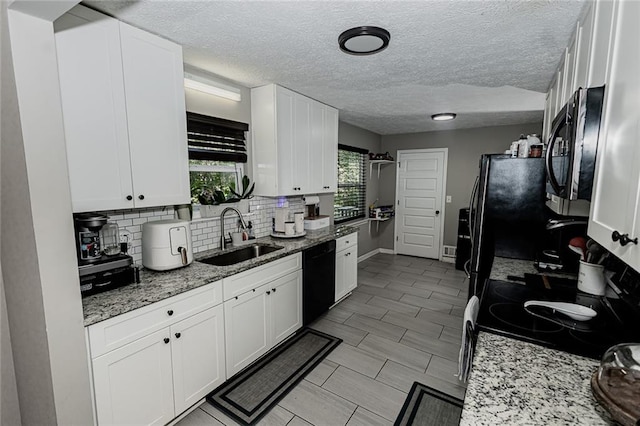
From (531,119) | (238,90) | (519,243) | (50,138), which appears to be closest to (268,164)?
(238,90)

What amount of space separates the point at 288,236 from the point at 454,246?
3635mm

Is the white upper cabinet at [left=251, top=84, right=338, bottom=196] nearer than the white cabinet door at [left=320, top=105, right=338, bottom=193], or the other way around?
the white upper cabinet at [left=251, top=84, right=338, bottom=196]

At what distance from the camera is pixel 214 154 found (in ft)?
8.60

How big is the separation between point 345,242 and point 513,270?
1834 mm

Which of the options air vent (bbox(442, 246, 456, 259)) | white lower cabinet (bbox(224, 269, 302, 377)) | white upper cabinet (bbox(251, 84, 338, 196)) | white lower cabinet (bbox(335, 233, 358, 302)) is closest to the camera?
white lower cabinet (bbox(224, 269, 302, 377))

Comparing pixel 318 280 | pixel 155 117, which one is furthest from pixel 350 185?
pixel 155 117

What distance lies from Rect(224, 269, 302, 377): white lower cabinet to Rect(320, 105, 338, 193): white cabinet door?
139cm

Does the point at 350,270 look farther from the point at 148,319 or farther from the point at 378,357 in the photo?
the point at 148,319

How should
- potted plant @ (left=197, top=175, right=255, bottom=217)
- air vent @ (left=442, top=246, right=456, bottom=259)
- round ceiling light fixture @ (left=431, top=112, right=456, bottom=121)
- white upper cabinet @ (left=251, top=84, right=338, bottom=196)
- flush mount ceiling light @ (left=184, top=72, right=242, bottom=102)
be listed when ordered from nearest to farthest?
flush mount ceiling light @ (left=184, top=72, right=242, bottom=102) < potted plant @ (left=197, top=175, right=255, bottom=217) < white upper cabinet @ (left=251, top=84, right=338, bottom=196) < round ceiling light fixture @ (left=431, top=112, right=456, bottom=121) < air vent @ (left=442, top=246, right=456, bottom=259)

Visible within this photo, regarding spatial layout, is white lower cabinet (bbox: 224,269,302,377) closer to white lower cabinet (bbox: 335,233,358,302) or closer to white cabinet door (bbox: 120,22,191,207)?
white lower cabinet (bbox: 335,233,358,302)

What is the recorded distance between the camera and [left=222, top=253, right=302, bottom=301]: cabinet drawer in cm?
210

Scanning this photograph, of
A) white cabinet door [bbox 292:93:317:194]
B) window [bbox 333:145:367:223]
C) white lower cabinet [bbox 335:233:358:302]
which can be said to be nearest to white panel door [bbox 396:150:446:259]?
window [bbox 333:145:367:223]

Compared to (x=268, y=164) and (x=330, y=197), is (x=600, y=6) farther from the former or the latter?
(x=330, y=197)

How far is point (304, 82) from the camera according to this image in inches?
108
